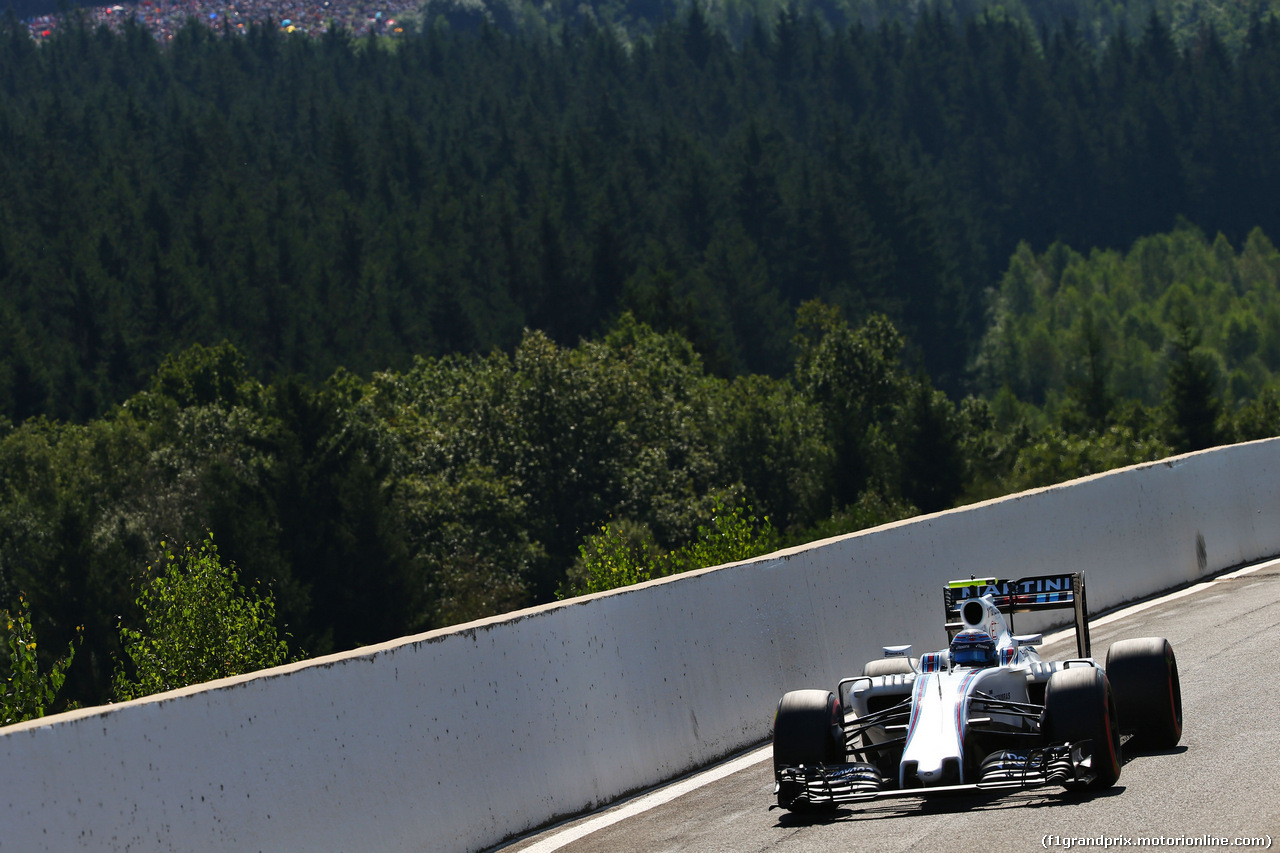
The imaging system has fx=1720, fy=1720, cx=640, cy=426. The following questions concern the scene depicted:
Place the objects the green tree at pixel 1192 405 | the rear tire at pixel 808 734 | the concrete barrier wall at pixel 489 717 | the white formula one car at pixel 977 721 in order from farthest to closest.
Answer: the green tree at pixel 1192 405 → the rear tire at pixel 808 734 → the white formula one car at pixel 977 721 → the concrete barrier wall at pixel 489 717

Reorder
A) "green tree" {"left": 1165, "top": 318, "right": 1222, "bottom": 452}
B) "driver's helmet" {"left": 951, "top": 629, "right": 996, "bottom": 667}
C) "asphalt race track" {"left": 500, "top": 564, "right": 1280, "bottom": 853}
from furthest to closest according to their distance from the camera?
"green tree" {"left": 1165, "top": 318, "right": 1222, "bottom": 452} → "driver's helmet" {"left": 951, "top": 629, "right": 996, "bottom": 667} → "asphalt race track" {"left": 500, "top": 564, "right": 1280, "bottom": 853}

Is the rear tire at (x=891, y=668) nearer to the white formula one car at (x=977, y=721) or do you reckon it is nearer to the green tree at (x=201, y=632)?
the white formula one car at (x=977, y=721)

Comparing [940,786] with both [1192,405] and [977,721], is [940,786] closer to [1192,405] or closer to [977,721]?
[977,721]

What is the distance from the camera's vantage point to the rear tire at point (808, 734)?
8.88 meters

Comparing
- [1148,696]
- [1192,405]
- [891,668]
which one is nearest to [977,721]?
[1148,696]

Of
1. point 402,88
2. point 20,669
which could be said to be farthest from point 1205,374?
point 402,88

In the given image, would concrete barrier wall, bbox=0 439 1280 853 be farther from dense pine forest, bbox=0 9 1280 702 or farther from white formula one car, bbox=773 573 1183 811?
dense pine forest, bbox=0 9 1280 702

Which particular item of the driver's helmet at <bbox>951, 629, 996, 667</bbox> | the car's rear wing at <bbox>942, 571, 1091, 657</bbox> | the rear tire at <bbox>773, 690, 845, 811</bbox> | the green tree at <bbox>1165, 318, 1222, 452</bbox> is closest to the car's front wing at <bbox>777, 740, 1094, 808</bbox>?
the rear tire at <bbox>773, 690, 845, 811</bbox>

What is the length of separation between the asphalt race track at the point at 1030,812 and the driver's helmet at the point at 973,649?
85 cm

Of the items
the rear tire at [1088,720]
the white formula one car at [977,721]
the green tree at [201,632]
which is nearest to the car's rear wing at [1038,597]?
the white formula one car at [977,721]

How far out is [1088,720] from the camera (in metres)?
8.45

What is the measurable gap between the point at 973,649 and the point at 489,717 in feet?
8.71

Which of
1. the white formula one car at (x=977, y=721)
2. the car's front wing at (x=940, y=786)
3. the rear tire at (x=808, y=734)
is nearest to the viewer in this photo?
the car's front wing at (x=940, y=786)

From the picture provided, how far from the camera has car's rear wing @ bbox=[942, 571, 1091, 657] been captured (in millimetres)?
10453
